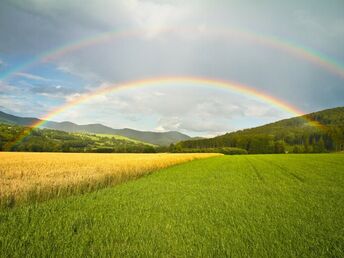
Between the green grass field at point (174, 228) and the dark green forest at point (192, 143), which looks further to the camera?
the dark green forest at point (192, 143)

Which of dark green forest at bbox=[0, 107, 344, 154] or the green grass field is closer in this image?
the green grass field

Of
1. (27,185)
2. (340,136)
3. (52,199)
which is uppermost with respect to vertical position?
(340,136)

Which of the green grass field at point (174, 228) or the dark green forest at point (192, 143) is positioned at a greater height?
the dark green forest at point (192, 143)

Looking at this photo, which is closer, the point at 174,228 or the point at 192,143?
the point at 174,228

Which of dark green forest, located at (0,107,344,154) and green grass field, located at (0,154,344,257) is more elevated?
dark green forest, located at (0,107,344,154)

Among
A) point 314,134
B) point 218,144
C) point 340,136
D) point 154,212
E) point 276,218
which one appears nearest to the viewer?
point 276,218

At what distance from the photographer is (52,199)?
318 inches

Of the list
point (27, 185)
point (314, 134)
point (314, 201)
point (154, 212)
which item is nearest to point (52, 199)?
point (27, 185)

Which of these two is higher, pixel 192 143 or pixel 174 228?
pixel 192 143

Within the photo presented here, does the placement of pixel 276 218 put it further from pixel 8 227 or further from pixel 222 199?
pixel 8 227

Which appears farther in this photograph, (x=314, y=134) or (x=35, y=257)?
(x=314, y=134)

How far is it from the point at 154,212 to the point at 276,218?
343 cm

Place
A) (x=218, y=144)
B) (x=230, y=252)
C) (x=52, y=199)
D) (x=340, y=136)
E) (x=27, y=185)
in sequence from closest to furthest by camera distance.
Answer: (x=230, y=252) < (x=27, y=185) < (x=52, y=199) < (x=340, y=136) < (x=218, y=144)

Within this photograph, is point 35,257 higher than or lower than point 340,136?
lower
